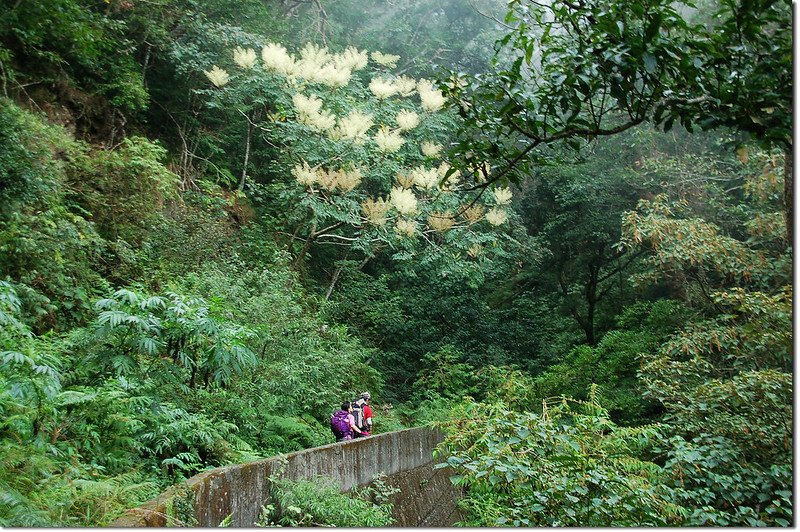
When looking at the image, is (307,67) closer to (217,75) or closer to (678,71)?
(217,75)

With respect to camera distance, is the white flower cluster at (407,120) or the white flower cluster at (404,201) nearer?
the white flower cluster at (404,201)

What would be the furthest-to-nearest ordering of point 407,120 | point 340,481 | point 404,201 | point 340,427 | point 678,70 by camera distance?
point 407,120
point 404,201
point 340,427
point 340,481
point 678,70

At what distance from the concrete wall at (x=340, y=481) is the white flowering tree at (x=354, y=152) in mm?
3991

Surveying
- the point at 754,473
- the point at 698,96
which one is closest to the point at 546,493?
the point at 754,473

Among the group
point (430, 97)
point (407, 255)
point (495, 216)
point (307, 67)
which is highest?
point (307, 67)

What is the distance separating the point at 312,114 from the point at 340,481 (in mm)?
6629

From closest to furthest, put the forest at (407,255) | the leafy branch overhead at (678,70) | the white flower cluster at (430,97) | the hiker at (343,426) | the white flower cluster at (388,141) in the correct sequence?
the leafy branch overhead at (678,70), the forest at (407,255), the hiker at (343,426), the white flower cluster at (388,141), the white flower cluster at (430,97)

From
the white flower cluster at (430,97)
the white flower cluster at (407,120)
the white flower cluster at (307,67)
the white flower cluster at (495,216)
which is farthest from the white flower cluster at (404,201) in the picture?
the white flower cluster at (307,67)

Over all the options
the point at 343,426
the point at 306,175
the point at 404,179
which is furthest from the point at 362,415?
the point at 404,179

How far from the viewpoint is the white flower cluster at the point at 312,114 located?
402 inches

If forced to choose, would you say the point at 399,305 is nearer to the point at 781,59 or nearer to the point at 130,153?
the point at 130,153

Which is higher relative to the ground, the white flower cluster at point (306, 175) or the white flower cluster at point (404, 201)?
the white flower cluster at point (306, 175)

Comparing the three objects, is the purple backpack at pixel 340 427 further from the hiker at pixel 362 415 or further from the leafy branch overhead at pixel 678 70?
the leafy branch overhead at pixel 678 70

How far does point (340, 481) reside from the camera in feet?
16.7
